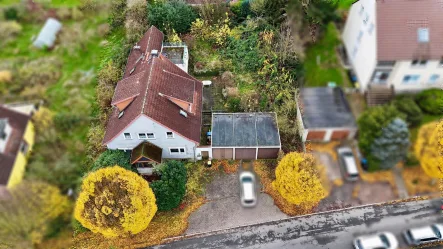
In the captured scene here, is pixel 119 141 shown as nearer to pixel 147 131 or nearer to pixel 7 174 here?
pixel 147 131

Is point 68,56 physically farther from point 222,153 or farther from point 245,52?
point 245,52

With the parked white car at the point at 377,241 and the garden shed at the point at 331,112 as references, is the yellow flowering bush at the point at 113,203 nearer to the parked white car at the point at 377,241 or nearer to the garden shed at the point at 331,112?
the garden shed at the point at 331,112

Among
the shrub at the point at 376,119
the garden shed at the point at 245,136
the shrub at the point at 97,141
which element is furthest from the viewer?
the garden shed at the point at 245,136

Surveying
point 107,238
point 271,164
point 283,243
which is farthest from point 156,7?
point 283,243

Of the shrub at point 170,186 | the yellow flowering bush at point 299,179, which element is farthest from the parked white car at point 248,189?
the shrub at point 170,186

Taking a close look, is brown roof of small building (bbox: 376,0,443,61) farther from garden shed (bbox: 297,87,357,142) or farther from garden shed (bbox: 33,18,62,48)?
garden shed (bbox: 33,18,62,48)

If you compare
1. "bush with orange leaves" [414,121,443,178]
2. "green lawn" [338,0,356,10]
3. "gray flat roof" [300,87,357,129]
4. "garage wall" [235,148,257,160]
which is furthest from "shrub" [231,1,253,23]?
"bush with orange leaves" [414,121,443,178]
